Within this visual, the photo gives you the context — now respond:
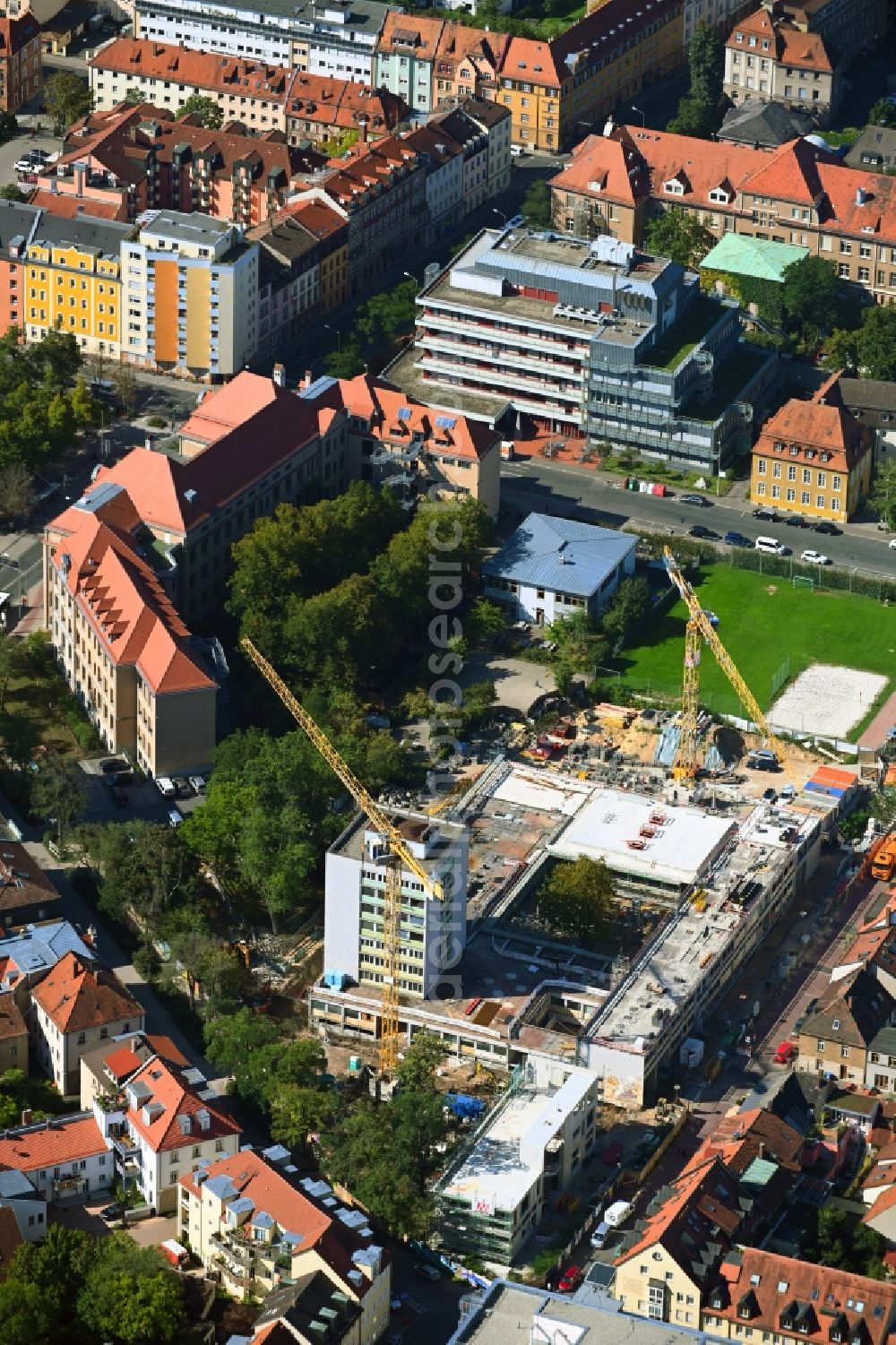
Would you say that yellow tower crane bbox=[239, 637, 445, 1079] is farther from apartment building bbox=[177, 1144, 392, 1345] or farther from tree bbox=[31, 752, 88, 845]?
tree bbox=[31, 752, 88, 845]

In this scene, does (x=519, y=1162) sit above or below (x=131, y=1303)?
below

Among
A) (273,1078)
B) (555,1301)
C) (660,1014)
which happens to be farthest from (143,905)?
(555,1301)

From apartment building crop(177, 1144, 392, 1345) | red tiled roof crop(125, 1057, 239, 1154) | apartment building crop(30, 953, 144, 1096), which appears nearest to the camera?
apartment building crop(177, 1144, 392, 1345)

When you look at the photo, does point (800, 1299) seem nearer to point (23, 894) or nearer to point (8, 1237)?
point (8, 1237)

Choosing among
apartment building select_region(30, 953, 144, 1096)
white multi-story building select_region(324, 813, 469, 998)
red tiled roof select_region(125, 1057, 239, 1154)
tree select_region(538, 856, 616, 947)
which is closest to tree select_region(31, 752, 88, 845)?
apartment building select_region(30, 953, 144, 1096)

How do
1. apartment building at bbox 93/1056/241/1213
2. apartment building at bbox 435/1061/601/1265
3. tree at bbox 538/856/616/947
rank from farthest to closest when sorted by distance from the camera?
1. tree at bbox 538/856/616/947
2. apartment building at bbox 93/1056/241/1213
3. apartment building at bbox 435/1061/601/1265

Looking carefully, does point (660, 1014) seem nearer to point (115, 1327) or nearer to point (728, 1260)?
point (728, 1260)

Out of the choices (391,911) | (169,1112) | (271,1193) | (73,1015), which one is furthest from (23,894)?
(271,1193)
